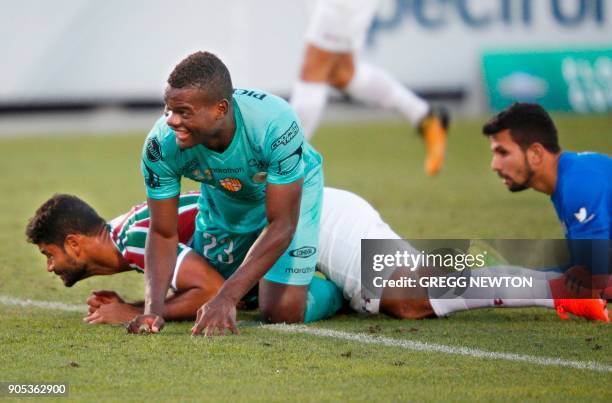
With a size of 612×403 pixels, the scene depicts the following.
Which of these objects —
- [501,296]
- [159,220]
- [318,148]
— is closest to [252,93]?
[159,220]

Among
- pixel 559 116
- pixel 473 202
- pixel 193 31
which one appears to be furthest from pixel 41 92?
pixel 473 202

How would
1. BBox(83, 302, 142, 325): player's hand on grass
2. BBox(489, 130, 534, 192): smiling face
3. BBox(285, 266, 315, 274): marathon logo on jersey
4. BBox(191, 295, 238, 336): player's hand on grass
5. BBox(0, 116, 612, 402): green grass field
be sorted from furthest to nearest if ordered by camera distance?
1. BBox(489, 130, 534, 192): smiling face
2. BBox(285, 266, 315, 274): marathon logo on jersey
3. BBox(83, 302, 142, 325): player's hand on grass
4. BBox(191, 295, 238, 336): player's hand on grass
5. BBox(0, 116, 612, 402): green grass field

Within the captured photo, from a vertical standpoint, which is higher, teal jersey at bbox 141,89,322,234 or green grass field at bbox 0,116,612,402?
teal jersey at bbox 141,89,322,234

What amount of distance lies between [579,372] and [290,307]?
1595 mm

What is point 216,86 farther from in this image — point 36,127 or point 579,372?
point 36,127

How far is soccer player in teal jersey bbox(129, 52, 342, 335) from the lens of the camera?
5.19m

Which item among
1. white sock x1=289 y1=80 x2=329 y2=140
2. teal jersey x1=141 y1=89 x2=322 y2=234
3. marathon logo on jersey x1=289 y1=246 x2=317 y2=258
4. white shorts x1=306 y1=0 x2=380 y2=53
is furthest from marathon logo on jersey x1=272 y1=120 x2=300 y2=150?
white shorts x1=306 y1=0 x2=380 y2=53

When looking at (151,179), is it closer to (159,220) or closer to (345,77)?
(159,220)

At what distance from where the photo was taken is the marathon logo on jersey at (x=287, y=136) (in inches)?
211

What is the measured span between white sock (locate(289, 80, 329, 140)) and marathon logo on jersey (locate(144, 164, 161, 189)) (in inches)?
186

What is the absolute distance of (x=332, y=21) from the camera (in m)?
10.3

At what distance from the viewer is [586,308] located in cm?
578

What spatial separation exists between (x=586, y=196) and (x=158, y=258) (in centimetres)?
202

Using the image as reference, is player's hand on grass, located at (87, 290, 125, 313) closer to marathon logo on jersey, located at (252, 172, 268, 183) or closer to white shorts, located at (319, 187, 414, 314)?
marathon logo on jersey, located at (252, 172, 268, 183)
